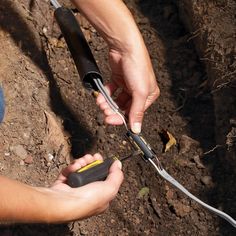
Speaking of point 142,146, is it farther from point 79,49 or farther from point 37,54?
point 37,54

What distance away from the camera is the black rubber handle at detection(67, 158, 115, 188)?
1.59 m

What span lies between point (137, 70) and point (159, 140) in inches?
26.1

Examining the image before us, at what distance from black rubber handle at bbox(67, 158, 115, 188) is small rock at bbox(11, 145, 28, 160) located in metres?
0.57

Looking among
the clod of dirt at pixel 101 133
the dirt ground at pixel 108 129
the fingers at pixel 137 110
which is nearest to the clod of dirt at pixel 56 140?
the dirt ground at pixel 108 129

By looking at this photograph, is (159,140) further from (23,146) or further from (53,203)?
(53,203)

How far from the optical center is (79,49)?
76.5 inches

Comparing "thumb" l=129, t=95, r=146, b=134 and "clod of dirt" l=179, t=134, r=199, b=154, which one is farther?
"clod of dirt" l=179, t=134, r=199, b=154

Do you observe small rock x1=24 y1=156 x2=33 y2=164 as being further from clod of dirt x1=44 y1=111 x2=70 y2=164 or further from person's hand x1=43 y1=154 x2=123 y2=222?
person's hand x1=43 y1=154 x2=123 y2=222

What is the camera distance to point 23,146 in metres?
2.16

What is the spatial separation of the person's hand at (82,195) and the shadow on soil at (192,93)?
→ 0.70m

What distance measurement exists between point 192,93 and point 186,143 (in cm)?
27

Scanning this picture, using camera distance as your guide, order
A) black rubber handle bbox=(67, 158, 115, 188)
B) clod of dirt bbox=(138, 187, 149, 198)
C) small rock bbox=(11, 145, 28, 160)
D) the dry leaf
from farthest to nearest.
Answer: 1. the dry leaf
2. clod of dirt bbox=(138, 187, 149, 198)
3. small rock bbox=(11, 145, 28, 160)
4. black rubber handle bbox=(67, 158, 115, 188)

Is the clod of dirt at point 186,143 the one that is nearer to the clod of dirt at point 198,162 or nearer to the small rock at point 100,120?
the clod of dirt at point 198,162

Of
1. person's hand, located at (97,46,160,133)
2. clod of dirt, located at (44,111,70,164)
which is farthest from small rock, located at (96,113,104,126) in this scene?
person's hand, located at (97,46,160,133)
